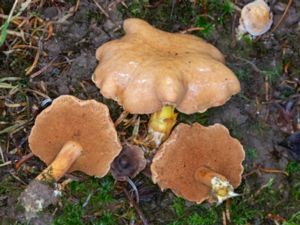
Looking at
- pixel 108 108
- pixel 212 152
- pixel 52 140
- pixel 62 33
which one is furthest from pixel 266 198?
pixel 62 33

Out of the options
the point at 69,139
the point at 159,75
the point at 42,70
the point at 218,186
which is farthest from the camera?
the point at 42,70

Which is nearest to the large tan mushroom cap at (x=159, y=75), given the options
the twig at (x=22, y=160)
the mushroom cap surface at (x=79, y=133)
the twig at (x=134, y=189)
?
the mushroom cap surface at (x=79, y=133)

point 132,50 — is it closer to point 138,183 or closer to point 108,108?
point 108,108

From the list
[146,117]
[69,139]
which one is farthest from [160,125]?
[69,139]

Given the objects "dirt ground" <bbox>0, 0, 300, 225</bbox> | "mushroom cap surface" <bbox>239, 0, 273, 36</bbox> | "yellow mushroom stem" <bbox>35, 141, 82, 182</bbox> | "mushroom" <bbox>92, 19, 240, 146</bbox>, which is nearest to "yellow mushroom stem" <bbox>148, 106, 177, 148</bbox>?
"mushroom" <bbox>92, 19, 240, 146</bbox>

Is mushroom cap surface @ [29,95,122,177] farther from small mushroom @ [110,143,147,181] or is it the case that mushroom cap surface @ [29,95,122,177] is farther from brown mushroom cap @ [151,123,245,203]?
brown mushroom cap @ [151,123,245,203]

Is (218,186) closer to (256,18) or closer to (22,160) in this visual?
(256,18)
